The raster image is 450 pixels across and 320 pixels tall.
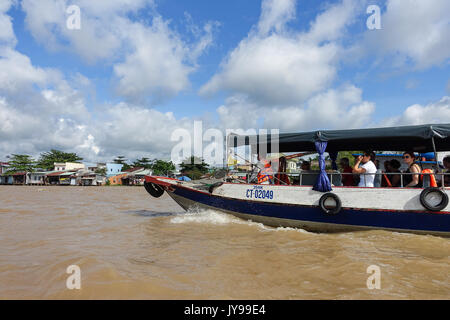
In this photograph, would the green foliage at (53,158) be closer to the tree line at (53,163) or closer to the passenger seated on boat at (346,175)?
the tree line at (53,163)

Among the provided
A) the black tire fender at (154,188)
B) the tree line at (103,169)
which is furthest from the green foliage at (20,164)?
the black tire fender at (154,188)

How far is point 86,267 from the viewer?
3.89m

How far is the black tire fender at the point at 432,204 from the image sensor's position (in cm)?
535

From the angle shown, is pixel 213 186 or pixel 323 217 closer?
pixel 323 217

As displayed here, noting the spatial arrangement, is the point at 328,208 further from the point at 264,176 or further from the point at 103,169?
the point at 103,169

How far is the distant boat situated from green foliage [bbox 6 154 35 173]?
2514 inches

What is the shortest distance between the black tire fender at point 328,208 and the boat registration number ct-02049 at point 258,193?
1.16 metres

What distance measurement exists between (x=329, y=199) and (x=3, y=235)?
7.01 meters

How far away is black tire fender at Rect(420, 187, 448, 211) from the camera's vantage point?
17.5ft

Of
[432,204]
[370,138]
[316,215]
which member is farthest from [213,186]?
[432,204]

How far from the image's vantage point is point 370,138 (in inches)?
250

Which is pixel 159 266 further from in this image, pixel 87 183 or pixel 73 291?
pixel 87 183

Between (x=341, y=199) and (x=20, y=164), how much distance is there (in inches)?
2689
